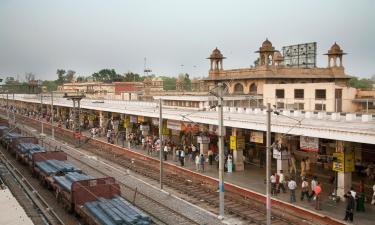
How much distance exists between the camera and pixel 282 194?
72.4ft

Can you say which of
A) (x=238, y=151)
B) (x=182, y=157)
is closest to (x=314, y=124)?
(x=238, y=151)

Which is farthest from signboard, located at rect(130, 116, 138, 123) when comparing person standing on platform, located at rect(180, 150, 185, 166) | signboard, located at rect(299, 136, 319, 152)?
signboard, located at rect(299, 136, 319, 152)

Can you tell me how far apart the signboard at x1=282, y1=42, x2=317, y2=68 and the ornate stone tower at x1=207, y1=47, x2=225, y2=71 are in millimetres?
9801

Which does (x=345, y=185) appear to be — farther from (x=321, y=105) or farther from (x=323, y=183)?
(x=321, y=105)

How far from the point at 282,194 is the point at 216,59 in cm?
4108

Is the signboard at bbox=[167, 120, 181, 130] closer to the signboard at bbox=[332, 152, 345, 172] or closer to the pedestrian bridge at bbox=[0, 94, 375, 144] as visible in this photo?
the pedestrian bridge at bbox=[0, 94, 375, 144]

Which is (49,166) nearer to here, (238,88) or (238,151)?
(238,151)

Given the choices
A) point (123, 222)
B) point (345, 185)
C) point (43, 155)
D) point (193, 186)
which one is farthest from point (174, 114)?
point (123, 222)

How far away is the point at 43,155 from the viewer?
2677 cm

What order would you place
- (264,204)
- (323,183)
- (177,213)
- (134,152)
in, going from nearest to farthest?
1. (177,213)
2. (264,204)
3. (323,183)
4. (134,152)

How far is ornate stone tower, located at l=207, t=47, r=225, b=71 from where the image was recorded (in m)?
61.3

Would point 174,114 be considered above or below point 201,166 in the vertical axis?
above

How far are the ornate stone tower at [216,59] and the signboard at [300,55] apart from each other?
32.2 feet

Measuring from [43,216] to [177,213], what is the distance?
6052 millimetres
